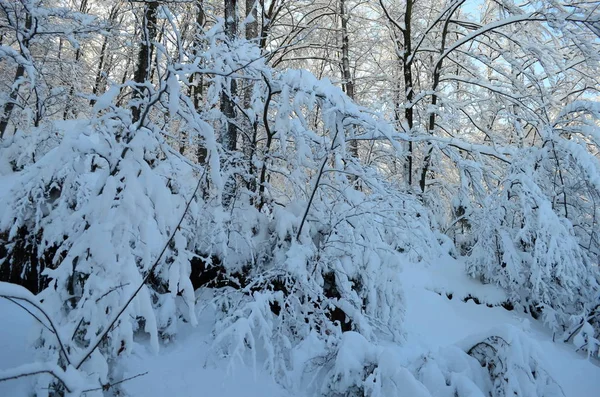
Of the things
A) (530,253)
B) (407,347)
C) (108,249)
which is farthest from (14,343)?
(530,253)

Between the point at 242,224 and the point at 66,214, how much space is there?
1.50m

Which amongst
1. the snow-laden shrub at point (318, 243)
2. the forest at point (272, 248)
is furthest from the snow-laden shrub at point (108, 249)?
the snow-laden shrub at point (318, 243)

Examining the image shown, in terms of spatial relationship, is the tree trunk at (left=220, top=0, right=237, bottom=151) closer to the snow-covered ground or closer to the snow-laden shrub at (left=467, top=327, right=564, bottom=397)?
the snow-covered ground

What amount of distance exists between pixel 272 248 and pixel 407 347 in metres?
1.63

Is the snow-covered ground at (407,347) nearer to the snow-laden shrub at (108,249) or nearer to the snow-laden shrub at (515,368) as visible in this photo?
the snow-laden shrub at (515,368)

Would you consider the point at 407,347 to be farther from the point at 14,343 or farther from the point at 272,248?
the point at 14,343

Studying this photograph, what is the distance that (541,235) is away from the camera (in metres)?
4.55

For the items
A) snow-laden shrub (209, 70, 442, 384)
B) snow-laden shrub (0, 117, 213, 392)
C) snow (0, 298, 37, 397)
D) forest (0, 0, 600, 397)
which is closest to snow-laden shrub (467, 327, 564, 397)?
forest (0, 0, 600, 397)

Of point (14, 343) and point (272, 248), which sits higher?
point (272, 248)

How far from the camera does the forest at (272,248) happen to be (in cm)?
174

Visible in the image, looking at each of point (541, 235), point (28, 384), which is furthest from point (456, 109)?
point (28, 384)

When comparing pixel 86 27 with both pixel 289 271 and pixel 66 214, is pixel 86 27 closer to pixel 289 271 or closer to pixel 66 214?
pixel 66 214

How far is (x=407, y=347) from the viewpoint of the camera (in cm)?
351

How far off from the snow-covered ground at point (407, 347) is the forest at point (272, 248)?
0.02 meters
